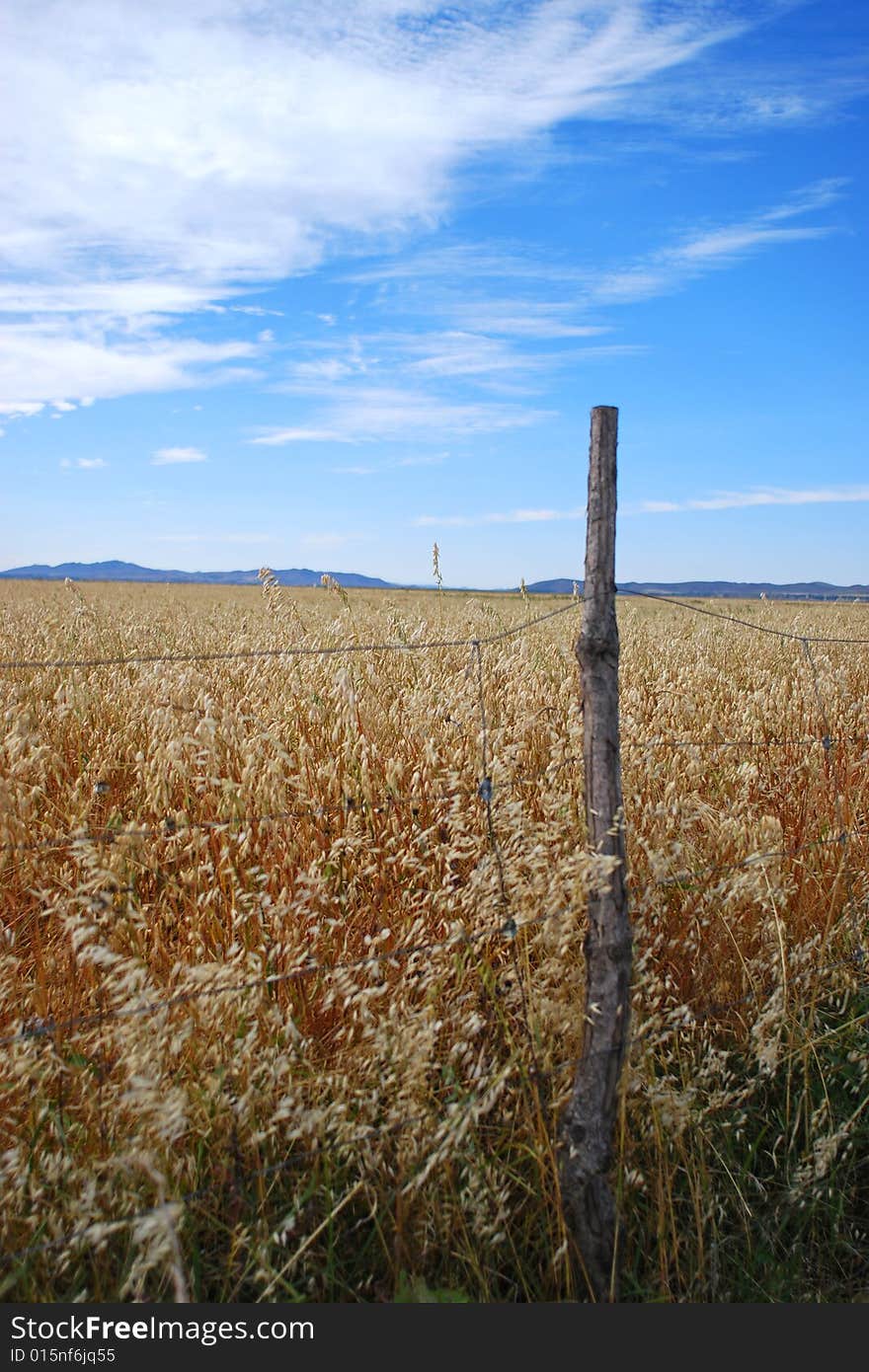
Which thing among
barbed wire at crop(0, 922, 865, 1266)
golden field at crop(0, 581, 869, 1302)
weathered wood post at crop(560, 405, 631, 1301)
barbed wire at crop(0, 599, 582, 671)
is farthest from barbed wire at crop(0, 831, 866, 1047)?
barbed wire at crop(0, 599, 582, 671)

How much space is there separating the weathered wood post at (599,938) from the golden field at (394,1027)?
65 mm

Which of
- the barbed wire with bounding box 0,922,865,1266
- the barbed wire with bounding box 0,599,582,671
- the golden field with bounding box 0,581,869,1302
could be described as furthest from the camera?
Answer: the barbed wire with bounding box 0,599,582,671

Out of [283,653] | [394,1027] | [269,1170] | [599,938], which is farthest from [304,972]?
[283,653]

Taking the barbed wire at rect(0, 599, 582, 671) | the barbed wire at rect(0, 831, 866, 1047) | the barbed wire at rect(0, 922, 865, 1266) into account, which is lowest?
the barbed wire at rect(0, 922, 865, 1266)

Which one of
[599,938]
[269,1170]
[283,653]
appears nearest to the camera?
[269,1170]

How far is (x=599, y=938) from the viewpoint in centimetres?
220

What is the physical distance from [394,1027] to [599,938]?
565mm

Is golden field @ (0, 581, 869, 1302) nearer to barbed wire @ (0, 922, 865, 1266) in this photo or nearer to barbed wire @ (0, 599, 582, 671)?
barbed wire @ (0, 922, 865, 1266)

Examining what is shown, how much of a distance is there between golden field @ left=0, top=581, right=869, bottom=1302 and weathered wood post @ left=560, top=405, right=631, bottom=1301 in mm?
65

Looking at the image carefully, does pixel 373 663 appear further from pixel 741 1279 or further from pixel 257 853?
pixel 741 1279

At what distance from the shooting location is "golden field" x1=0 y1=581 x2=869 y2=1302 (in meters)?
2.00

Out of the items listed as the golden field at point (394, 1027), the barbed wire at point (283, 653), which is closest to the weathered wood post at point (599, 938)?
the golden field at point (394, 1027)

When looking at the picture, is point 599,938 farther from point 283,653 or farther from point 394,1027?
point 283,653

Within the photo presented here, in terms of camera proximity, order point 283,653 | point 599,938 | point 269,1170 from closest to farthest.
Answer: point 269,1170, point 599,938, point 283,653
